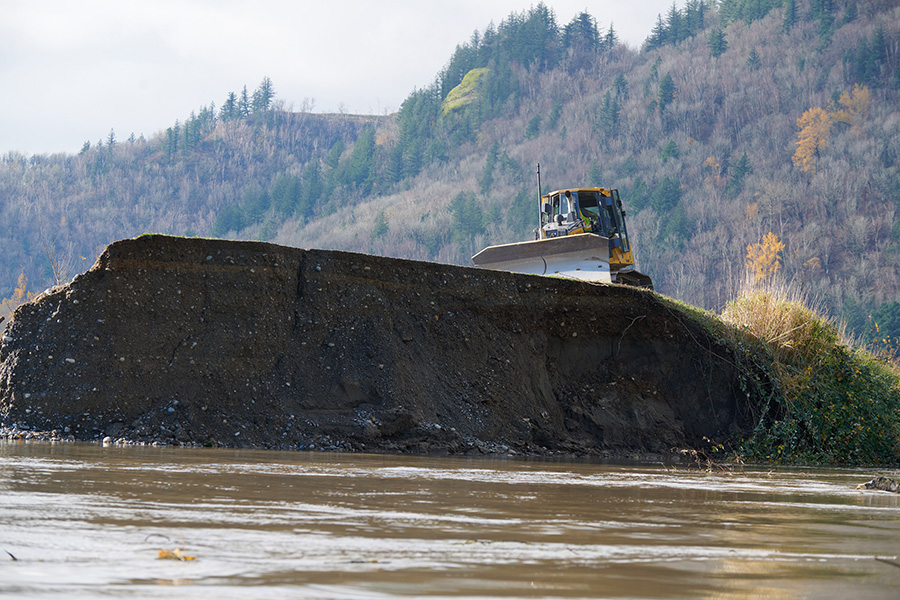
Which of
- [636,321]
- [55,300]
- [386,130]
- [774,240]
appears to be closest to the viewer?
[55,300]

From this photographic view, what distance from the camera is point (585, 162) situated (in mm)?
113500

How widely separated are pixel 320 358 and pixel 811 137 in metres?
99.0

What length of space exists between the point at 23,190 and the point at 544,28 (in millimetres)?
86217

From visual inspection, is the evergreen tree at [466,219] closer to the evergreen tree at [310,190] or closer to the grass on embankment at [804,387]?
the evergreen tree at [310,190]

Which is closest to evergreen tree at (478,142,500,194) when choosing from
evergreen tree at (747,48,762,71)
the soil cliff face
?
evergreen tree at (747,48,762,71)

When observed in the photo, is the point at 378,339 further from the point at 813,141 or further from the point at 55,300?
the point at 813,141

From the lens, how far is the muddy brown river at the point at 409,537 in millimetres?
2602

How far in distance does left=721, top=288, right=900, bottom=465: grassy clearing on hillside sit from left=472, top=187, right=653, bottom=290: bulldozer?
288 centimetres

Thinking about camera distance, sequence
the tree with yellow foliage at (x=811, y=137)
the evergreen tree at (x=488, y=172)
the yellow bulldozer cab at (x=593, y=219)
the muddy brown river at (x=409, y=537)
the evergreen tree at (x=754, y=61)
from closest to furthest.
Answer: the muddy brown river at (x=409, y=537) → the yellow bulldozer cab at (x=593, y=219) → the tree with yellow foliage at (x=811, y=137) → the evergreen tree at (x=488, y=172) → the evergreen tree at (x=754, y=61)

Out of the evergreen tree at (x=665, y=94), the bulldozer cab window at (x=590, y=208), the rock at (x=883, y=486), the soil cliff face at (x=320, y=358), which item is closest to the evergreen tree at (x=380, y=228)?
the evergreen tree at (x=665, y=94)

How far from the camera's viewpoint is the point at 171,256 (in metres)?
11.2

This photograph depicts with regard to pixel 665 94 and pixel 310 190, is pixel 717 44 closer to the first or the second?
pixel 665 94

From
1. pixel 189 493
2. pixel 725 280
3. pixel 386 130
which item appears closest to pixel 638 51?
pixel 386 130

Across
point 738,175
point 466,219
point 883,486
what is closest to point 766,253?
point 738,175
